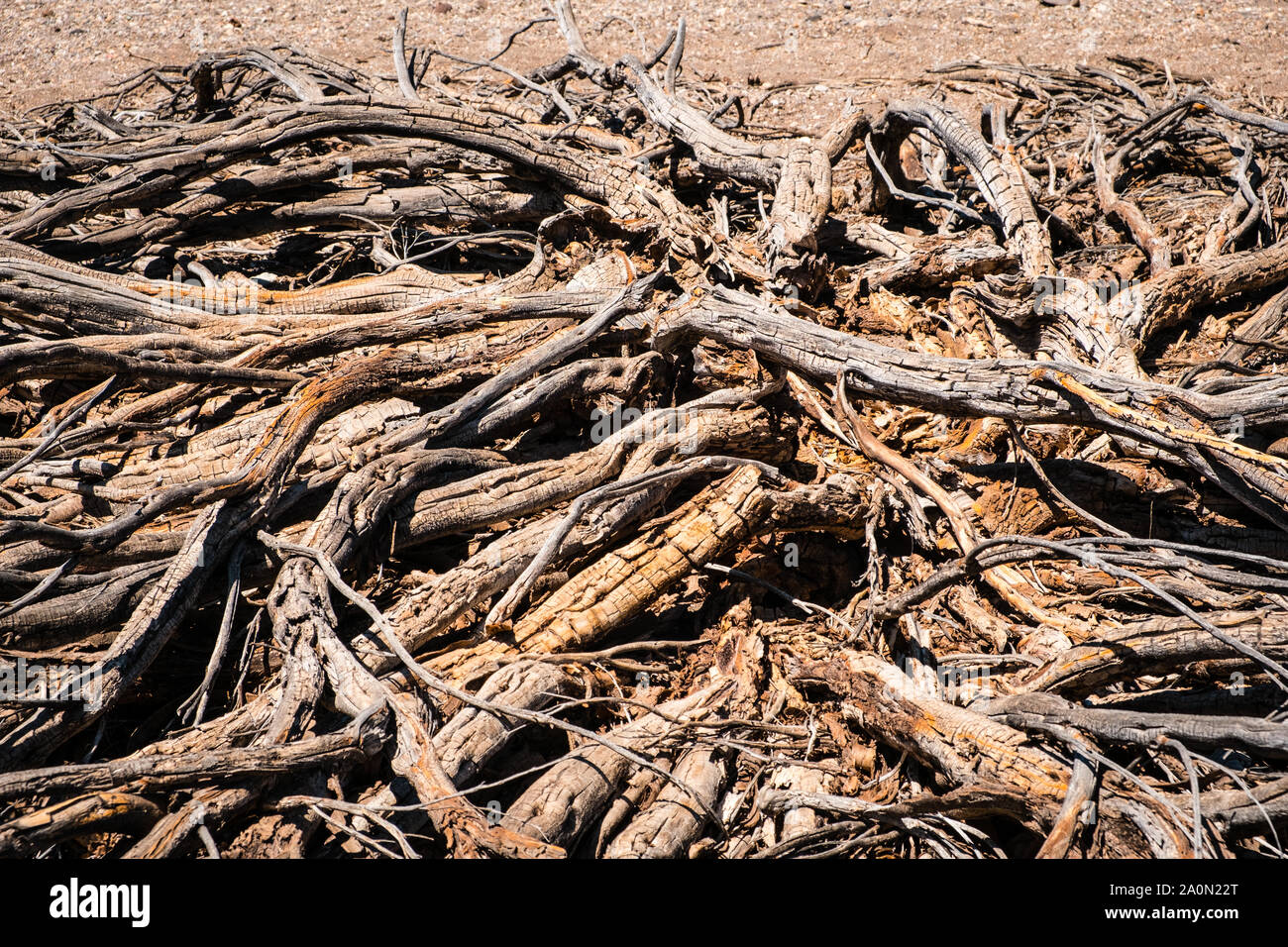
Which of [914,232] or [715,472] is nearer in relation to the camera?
[715,472]

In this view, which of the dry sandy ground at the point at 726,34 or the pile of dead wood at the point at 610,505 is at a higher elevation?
the dry sandy ground at the point at 726,34

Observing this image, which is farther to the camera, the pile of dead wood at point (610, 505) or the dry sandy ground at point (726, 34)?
the dry sandy ground at point (726, 34)

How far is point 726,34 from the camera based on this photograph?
7934 mm

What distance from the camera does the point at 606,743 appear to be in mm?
2566

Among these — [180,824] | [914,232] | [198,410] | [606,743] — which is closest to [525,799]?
[606,743]

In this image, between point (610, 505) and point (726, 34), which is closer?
point (610, 505)

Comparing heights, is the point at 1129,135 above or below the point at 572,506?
above

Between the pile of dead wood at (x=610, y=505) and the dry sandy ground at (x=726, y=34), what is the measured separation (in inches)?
102

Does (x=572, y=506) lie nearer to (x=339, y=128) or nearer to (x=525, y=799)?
(x=525, y=799)

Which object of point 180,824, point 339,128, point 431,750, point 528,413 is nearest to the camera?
point 180,824

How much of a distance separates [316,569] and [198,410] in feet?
3.78

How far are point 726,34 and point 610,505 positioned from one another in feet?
20.3

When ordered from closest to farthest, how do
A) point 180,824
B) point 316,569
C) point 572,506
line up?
1. point 180,824
2. point 316,569
3. point 572,506

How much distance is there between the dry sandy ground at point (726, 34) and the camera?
7168 mm
